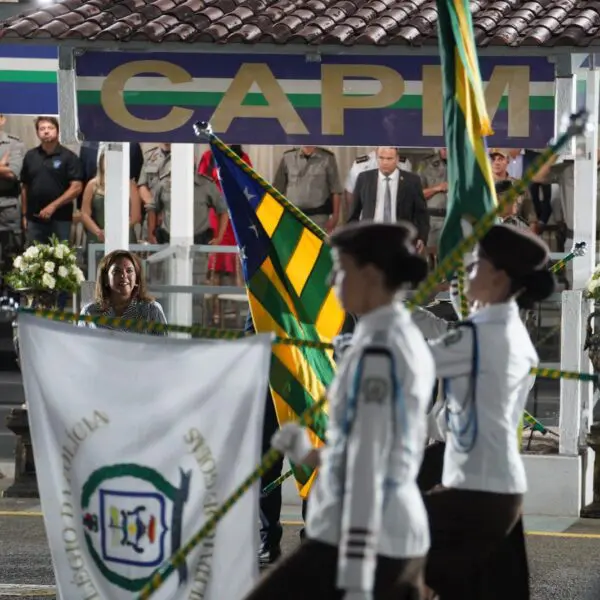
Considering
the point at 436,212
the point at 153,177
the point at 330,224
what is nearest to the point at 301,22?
the point at 330,224

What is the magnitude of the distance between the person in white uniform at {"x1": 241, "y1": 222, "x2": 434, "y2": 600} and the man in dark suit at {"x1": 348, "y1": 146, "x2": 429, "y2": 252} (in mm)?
8695

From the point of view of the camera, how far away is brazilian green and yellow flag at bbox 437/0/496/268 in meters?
7.96

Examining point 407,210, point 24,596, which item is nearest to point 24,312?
point 24,596

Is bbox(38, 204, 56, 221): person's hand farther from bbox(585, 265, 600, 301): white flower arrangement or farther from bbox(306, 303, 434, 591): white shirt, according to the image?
bbox(306, 303, 434, 591): white shirt

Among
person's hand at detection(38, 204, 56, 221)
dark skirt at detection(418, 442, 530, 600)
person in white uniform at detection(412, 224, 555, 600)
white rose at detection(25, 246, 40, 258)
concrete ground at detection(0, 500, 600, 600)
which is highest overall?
person's hand at detection(38, 204, 56, 221)

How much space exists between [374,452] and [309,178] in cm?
1051

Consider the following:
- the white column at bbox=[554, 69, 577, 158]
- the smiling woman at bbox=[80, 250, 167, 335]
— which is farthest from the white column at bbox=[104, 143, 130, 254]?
the white column at bbox=[554, 69, 577, 158]

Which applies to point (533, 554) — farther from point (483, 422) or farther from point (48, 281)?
point (483, 422)

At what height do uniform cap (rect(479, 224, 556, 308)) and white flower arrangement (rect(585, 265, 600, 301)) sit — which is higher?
uniform cap (rect(479, 224, 556, 308))

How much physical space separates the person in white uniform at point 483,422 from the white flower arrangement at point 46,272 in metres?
6.29

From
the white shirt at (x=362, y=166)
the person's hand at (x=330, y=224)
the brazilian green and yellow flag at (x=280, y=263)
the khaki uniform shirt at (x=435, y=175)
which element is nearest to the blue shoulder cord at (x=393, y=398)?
the brazilian green and yellow flag at (x=280, y=263)

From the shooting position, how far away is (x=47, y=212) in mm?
16562

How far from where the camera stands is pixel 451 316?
13.9 metres

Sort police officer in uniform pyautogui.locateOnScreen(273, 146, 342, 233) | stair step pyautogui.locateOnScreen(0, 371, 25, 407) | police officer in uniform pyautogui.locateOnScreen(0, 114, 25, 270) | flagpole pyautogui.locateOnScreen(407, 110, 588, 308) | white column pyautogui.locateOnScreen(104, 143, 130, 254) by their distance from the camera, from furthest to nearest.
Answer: police officer in uniform pyautogui.locateOnScreen(0, 114, 25, 270) → stair step pyautogui.locateOnScreen(0, 371, 25, 407) → police officer in uniform pyautogui.locateOnScreen(273, 146, 342, 233) → white column pyautogui.locateOnScreen(104, 143, 130, 254) → flagpole pyautogui.locateOnScreen(407, 110, 588, 308)
